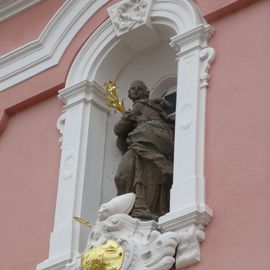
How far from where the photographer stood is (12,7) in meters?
12.3

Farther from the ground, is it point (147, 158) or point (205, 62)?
point (205, 62)

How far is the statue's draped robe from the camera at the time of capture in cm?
1020

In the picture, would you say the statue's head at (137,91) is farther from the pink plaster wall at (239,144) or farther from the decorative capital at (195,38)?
the pink plaster wall at (239,144)

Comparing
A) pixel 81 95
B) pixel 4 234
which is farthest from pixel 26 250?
pixel 81 95

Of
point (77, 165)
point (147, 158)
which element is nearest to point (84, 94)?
point (77, 165)

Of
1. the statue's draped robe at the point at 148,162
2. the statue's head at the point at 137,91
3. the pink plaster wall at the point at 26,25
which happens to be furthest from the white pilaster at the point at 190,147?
the pink plaster wall at the point at 26,25

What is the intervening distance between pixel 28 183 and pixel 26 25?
1.73m

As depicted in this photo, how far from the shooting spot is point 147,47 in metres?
11.3

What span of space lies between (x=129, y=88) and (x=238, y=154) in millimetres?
1829

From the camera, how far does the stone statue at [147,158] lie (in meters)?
10.2

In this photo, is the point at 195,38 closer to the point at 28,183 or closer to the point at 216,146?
the point at 216,146

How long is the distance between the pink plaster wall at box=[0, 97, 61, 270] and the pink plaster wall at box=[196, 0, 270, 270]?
1591 mm

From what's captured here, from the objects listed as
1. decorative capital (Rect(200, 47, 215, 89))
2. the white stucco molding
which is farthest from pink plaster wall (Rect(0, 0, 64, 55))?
decorative capital (Rect(200, 47, 215, 89))

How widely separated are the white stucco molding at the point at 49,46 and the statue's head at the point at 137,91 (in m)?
0.90
